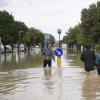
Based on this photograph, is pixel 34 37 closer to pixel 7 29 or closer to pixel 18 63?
pixel 7 29

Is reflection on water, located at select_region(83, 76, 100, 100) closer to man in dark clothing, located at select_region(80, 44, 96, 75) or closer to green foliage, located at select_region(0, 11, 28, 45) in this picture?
man in dark clothing, located at select_region(80, 44, 96, 75)

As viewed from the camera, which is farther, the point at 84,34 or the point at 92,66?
the point at 84,34

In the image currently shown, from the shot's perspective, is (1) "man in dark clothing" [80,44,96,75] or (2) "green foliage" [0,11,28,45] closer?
(1) "man in dark clothing" [80,44,96,75]

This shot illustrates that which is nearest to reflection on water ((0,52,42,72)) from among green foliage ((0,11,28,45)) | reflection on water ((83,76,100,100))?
reflection on water ((83,76,100,100))

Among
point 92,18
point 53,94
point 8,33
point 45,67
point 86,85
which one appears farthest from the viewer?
point 8,33

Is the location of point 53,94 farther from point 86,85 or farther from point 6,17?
point 6,17

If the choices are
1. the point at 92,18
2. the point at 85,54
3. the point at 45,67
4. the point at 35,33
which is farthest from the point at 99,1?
the point at 35,33

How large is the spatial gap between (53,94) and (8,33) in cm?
9001

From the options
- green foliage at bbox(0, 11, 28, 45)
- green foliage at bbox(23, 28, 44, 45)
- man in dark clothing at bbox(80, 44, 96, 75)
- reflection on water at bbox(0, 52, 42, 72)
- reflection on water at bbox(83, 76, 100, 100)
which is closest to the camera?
reflection on water at bbox(83, 76, 100, 100)

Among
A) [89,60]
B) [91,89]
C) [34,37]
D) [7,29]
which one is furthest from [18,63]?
[34,37]

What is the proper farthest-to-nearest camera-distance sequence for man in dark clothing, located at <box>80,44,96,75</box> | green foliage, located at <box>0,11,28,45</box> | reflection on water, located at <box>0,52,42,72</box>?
green foliage, located at <box>0,11,28,45</box> → reflection on water, located at <box>0,52,42,72</box> → man in dark clothing, located at <box>80,44,96,75</box>

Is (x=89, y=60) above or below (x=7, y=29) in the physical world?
below

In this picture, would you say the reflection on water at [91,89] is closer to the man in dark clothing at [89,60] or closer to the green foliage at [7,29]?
the man in dark clothing at [89,60]

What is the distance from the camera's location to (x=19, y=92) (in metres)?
15.7
